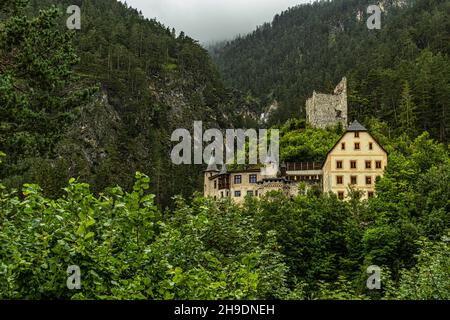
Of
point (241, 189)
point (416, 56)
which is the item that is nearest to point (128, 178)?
point (241, 189)

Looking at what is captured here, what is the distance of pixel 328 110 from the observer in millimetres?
92562

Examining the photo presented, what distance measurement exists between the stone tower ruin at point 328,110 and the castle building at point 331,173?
20011mm

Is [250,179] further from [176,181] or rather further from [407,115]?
[176,181]

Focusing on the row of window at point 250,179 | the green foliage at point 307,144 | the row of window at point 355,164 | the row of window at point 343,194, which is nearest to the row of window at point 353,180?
the row of window at point 343,194

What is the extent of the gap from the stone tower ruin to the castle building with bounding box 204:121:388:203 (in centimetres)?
2001

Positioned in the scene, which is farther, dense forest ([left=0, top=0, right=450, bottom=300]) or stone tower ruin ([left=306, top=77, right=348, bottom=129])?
stone tower ruin ([left=306, top=77, right=348, bottom=129])

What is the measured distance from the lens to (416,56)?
13488 cm

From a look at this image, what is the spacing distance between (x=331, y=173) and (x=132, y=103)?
3231 inches

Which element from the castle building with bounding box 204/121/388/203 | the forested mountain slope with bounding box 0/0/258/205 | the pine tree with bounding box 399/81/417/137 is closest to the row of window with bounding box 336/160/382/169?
the castle building with bounding box 204/121/388/203

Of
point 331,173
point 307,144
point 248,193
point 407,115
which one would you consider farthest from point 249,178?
point 407,115

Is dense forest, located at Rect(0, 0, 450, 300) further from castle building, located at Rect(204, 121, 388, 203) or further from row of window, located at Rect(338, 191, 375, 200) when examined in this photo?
row of window, located at Rect(338, 191, 375, 200)

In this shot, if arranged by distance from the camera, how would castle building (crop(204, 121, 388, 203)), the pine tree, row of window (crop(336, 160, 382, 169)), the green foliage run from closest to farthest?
castle building (crop(204, 121, 388, 203)) → row of window (crop(336, 160, 382, 169)) → the green foliage → the pine tree

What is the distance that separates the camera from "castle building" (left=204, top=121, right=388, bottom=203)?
217ft
